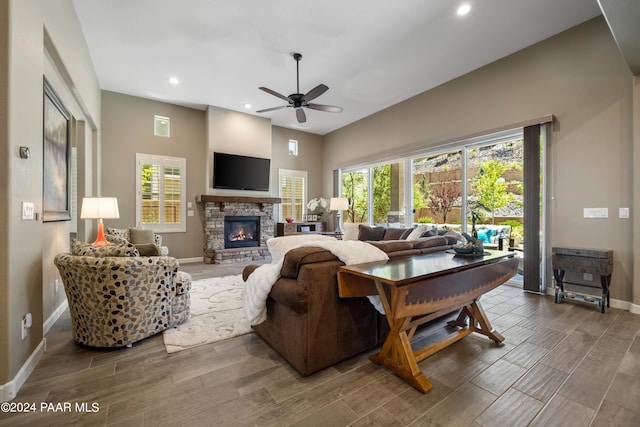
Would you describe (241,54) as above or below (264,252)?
above

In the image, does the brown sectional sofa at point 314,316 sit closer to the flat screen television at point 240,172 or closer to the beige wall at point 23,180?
the beige wall at point 23,180

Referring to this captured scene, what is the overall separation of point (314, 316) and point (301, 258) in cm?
39

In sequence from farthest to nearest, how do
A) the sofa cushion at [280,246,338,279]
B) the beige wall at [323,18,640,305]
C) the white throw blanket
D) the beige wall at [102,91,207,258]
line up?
the beige wall at [102,91,207,258]
the beige wall at [323,18,640,305]
the white throw blanket
the sofa cushion at [280,246,338,279]

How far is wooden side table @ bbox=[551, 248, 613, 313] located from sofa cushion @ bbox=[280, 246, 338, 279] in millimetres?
3182

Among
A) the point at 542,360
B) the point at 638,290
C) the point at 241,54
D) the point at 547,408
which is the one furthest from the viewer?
the point at 241,54

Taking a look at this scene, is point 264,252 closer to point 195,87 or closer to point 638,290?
point 195,87

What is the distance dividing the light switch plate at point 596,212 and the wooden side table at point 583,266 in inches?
18.5

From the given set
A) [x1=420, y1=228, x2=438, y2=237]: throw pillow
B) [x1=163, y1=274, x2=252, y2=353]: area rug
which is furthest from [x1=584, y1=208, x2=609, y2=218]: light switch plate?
[x1=163, y1=274, x2=252, y2=353]: area rug

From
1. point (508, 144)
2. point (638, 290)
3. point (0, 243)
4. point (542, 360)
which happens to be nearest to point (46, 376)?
point (0, 243)

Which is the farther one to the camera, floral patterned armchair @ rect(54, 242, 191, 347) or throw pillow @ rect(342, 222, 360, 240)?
throw pillow @ rect(342, 222, 360, 240)

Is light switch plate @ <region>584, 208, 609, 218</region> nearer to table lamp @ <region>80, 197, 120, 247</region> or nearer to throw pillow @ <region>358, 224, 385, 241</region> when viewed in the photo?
throw pillow @ <region>358, 224, 385, 241</region>

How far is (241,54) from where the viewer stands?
408cm

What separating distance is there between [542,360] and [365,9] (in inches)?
151

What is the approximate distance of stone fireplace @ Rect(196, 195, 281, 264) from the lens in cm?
601
